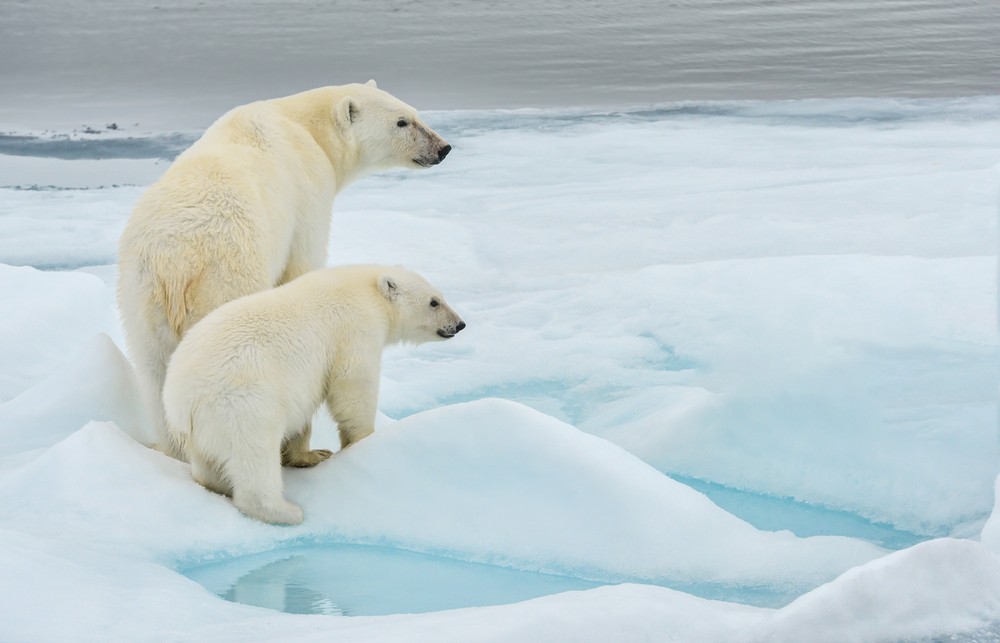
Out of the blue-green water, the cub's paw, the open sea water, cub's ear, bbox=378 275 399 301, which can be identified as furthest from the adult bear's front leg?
the open sea water

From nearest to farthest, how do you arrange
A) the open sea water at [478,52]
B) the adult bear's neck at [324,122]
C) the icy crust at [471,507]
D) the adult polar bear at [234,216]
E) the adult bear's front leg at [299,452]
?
the icy crust at [471,507]
the adult polar bear at [234,216]
the adult bear's front leg at [299,452]
the adult bear's neck at [324,122]
the open sea water at [478,52]

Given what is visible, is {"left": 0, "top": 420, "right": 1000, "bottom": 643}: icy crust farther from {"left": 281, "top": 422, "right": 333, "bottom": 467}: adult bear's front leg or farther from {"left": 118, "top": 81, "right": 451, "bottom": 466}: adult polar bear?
{"left": 118, "top": 81, "right": 451, "bottom": 466}: adult polar bear

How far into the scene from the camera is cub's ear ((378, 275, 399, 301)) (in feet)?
11.2

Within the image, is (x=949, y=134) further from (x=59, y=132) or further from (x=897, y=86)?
(x=59, y=132)

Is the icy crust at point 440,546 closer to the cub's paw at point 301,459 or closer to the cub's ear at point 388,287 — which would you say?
the cub's paw at point 301,459

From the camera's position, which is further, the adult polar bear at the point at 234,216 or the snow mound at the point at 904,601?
the adult polar bear at the point at 234,216

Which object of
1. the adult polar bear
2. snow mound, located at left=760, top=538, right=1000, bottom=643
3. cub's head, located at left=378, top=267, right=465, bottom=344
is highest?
the adult polar bear

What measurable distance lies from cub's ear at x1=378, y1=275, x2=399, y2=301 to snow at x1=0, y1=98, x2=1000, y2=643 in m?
0.40

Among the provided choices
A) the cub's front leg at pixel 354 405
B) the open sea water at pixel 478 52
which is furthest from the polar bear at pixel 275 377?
the open sea water at pixel 478 52

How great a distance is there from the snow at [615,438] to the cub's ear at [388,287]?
40cm

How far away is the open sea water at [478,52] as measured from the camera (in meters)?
10.9

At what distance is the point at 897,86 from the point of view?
1108 cm

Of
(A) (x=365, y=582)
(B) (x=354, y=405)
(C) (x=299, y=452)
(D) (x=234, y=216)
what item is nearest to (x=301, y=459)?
(C) (x=299, y=452)

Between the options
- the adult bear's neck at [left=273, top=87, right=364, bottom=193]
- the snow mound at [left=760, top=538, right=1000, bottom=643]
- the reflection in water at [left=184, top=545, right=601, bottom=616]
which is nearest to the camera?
the snow mound at [left=760, top=538, right=1000, bottom=643]
